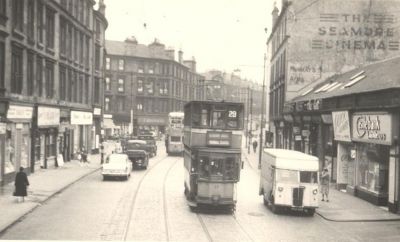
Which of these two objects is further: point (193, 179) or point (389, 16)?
point (389, 16)

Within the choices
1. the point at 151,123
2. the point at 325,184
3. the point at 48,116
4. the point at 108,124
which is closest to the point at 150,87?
the point at 151,123

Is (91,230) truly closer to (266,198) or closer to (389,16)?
(266,198)

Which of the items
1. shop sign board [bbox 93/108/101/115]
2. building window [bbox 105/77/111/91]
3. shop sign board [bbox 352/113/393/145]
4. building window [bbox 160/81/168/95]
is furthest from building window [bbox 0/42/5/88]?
building window [bbox 160/81/168/95]

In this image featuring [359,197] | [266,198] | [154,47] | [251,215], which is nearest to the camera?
[251,215]

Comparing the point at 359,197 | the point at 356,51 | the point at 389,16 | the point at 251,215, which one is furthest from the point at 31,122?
the point at 389,16

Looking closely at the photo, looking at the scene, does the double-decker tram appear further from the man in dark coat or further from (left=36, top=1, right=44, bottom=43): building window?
(left=36, top=1, right=44, bottom=43): building window

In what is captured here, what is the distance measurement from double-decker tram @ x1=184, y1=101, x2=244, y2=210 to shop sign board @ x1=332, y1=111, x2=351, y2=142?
828cm

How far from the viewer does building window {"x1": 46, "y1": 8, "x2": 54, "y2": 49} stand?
3647 cm

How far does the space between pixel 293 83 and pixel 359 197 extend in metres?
18.9

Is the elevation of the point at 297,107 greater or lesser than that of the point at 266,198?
greater

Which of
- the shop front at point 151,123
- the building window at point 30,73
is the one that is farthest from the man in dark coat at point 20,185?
the shop front at point 151,123

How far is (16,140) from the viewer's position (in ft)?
96.8

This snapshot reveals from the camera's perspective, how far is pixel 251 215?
21.0 metres

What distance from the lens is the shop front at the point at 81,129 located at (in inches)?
1776
